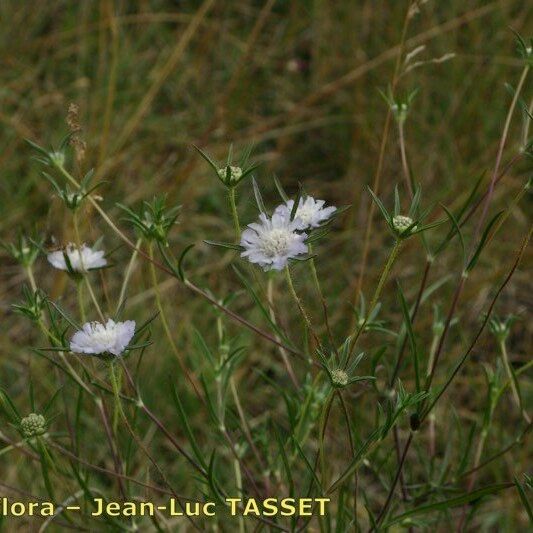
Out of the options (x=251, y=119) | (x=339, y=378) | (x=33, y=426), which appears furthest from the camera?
(x=251, y=119)

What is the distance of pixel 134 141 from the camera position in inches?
85.8

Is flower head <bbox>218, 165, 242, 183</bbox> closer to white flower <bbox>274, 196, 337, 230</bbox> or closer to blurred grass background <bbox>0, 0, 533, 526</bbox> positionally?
white flower <bbox>274, 196, 337, 230</bbox>

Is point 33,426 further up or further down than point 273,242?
further down

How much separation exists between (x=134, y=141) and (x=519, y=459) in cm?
→ 126

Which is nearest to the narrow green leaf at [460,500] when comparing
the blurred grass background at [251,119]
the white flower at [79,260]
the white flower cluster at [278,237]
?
the white flower cluster at [278,237]

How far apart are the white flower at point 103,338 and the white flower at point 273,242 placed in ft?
0.47

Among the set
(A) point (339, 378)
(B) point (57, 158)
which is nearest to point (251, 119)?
(B) point (57, 158)

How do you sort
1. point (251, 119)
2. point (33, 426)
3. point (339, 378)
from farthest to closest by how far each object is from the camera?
point (251, 119) < point (33, 426) < point (339, 378)

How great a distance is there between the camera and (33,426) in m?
0.87

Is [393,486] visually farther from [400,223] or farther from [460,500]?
[400,223]

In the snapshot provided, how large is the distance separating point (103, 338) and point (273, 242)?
0.64 feet

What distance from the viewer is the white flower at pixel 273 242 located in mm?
791

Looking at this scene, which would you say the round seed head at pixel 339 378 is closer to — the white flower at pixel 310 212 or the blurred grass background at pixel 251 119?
the white flower at pixel 310 212

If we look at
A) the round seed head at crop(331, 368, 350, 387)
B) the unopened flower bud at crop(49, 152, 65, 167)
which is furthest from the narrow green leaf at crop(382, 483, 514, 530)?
the unopened flower bud at crop(49, 152, 65, 167)
